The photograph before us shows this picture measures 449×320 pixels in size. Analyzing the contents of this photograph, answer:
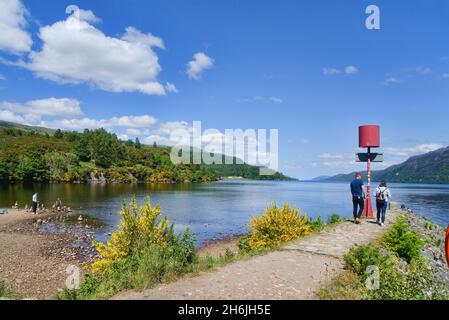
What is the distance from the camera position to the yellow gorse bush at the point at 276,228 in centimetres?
1684

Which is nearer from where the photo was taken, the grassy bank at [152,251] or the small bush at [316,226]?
the grassy bank at [152,251]

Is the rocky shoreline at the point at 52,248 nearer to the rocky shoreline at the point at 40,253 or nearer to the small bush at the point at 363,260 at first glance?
the rocky shoreline at the point at 40,253

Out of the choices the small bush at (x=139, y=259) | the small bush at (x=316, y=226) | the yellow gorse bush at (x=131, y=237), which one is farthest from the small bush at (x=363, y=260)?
the yellow gorse bush at (x=131, y=237)

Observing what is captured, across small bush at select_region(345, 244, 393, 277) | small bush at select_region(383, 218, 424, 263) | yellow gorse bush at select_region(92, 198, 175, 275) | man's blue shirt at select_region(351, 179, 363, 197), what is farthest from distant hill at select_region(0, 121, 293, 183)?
small bush at select_region(345, 244, 393, 277)

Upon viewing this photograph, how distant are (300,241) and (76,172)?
425ft

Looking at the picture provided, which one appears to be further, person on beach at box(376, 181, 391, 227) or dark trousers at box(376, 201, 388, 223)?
dark trousers at box(376, 201, 388, 223)

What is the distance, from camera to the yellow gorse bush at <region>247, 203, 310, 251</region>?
663 inches

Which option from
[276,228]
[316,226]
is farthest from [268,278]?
[316,226]

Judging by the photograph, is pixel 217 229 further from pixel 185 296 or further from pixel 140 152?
pixel 140 152

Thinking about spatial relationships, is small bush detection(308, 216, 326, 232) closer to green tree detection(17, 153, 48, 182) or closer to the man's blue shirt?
the man's blue shirt

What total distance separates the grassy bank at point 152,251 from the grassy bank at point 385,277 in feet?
11.3

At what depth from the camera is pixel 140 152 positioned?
18712cm

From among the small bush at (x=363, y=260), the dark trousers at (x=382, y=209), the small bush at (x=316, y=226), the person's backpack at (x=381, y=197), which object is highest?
the person's backpack at (x=381, y=197)

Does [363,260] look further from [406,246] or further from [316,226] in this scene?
[316,226]
